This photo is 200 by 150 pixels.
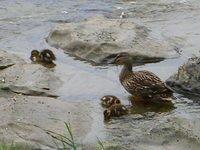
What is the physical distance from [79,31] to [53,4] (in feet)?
11.8

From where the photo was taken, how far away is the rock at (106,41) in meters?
9.74

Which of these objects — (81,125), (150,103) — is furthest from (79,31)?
(81,125)

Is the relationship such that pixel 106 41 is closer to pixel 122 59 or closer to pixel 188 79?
pixel 122 59

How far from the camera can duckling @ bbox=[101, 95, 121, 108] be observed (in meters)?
7.50

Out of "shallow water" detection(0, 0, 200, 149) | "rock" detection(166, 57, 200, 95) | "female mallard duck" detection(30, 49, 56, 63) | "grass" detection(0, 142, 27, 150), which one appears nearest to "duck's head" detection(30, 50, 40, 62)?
"female mallard duck" detection(30, 49, 56, 63)

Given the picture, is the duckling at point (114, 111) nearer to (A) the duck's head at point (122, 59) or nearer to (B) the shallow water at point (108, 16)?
(B) the shallow water at point (108, 16)

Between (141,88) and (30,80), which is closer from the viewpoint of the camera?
(141,88)

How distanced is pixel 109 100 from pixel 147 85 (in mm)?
632

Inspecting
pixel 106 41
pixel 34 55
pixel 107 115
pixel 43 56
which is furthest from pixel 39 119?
pixel 106 41

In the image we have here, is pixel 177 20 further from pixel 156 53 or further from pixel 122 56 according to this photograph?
pixel 122 56

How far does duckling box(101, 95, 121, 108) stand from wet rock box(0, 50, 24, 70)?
6.71ft

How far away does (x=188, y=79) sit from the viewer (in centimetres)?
815

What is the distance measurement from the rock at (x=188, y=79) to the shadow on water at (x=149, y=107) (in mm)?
474

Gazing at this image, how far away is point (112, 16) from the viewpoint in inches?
516
